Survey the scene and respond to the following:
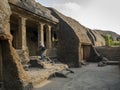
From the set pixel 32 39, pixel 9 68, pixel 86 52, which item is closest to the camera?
pixel 9 68

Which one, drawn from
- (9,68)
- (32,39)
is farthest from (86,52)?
(9,68)

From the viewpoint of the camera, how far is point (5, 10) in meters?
8.19

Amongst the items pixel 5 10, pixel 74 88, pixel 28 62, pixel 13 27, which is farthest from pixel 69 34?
pixel 5 10

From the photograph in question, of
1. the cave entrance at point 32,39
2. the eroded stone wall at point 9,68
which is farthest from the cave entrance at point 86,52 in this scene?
the eroded stone wall at point 9,68

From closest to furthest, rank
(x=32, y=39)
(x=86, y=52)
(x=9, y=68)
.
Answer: (x=9, y=68) → (x=32, y=39) → (x=86, y=52)

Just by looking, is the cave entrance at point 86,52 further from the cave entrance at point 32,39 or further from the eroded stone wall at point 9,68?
the eroded stone wall at point 9,68

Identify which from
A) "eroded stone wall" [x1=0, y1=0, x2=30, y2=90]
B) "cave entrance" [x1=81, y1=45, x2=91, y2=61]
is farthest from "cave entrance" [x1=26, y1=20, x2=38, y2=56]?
"eroded stone wall" [x1=0, y1=0, x2=30, y2=90]

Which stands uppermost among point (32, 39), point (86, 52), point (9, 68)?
point (32, 39)

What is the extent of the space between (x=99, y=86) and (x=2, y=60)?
4995mm

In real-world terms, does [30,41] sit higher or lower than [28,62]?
higher

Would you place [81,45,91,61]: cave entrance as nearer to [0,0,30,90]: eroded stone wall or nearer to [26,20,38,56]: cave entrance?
[26,20,38,56]: cave entrance

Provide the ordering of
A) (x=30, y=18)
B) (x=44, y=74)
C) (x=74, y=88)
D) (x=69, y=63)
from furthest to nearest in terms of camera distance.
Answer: (x=69, y=63) < (x=30, y=18) < (x=44, y=74) < (x=74, y=88)

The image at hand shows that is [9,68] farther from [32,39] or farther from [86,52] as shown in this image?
[86,52]

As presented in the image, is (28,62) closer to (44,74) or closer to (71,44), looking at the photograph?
(44,74)
